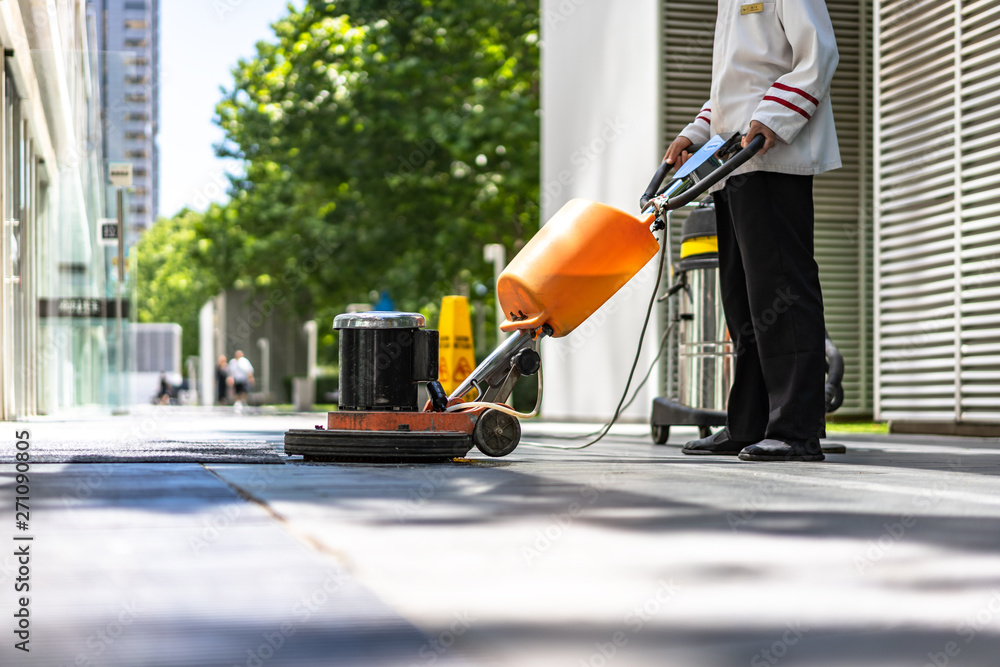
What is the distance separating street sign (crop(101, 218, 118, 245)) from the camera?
19.4 meters

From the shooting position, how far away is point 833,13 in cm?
1348

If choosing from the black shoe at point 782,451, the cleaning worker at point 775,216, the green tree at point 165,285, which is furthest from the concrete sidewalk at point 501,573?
the green tree at point 165,285

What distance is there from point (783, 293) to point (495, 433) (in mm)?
1302

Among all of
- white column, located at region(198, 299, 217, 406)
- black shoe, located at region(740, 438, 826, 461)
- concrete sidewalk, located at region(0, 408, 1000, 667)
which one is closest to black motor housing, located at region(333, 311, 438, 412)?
concrete sidewalk, located at region(0, 408, 1000, 667)

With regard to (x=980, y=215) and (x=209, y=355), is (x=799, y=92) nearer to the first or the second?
(x=980, y=215)

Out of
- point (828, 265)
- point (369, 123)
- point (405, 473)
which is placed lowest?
point (405, 473)

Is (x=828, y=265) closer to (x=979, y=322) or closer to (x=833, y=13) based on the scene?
(x=833, y=13)

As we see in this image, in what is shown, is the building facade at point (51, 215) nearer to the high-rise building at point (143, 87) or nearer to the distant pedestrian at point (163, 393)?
the distant pedestrian at point (163, 393)

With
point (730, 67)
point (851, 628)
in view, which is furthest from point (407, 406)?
point (851, 628)

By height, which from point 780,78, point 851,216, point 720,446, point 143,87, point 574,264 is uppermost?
point 143,87

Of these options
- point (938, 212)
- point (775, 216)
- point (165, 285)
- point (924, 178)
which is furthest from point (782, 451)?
point (165, 285)

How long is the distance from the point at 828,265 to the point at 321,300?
40.1ft

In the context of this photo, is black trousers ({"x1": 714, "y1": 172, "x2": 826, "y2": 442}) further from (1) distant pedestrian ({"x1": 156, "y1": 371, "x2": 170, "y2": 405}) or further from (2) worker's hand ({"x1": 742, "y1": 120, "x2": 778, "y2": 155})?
(1) distant pedestrian ({"x1": 156, "y1": 371, "x2": 170, "y2": 405})

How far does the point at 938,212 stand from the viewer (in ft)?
29.4
